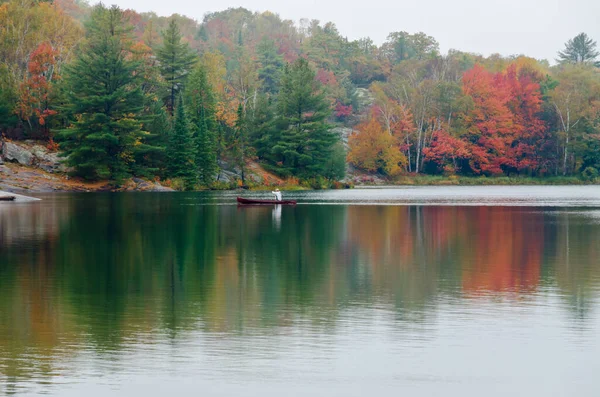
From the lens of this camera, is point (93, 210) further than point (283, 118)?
No

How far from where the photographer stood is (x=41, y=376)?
502 inches

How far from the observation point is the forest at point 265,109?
9062cm

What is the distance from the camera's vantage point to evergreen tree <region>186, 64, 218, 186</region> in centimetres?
9612

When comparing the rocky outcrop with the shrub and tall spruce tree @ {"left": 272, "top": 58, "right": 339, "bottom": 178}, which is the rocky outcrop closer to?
tall spruce tree @ {"left": 272, "top": 58, "right": 339, "bottom": 178}

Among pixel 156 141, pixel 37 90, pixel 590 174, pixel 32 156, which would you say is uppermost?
pixel 37 90

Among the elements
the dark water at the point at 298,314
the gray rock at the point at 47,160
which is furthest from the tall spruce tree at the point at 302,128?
the dark water at the point at 298,314

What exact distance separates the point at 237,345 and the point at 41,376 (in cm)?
339

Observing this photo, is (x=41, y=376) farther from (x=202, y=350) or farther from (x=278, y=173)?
(x=278, y=173)

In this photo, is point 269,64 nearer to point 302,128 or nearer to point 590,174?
point 302,128

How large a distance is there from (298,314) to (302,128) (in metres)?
89.0

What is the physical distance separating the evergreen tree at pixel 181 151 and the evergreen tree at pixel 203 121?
125cm

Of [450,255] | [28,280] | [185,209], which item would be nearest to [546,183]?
[185,209]

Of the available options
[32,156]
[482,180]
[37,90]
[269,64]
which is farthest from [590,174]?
[32,156]

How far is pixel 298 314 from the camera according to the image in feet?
57.9
